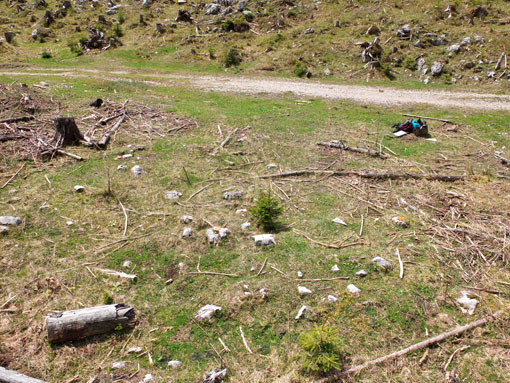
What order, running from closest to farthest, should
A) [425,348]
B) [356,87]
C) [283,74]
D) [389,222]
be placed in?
1. [425,348]
2. [389,222]
3. [356,87]
4. [283,74]

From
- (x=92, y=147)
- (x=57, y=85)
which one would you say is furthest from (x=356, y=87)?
(x=57, y=85)

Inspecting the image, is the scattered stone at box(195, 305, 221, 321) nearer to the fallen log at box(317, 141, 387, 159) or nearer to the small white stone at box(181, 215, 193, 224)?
the small white stone at box(181, 215, 193, 224)

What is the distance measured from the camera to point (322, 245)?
6.81 meters

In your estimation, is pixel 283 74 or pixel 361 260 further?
pixel 283 74

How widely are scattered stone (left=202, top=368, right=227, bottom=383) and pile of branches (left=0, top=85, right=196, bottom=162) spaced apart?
25.7 ft

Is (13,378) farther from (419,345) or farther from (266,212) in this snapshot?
(419,345)

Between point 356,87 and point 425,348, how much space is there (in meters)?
17.2

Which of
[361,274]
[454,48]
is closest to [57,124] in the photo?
[361,274]

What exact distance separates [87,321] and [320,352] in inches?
131

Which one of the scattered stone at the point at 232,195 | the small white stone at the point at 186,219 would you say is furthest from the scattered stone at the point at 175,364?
the scattered stone at the point at 232,195

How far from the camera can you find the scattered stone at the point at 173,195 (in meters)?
8.30

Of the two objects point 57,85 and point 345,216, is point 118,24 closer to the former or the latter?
point 57,85

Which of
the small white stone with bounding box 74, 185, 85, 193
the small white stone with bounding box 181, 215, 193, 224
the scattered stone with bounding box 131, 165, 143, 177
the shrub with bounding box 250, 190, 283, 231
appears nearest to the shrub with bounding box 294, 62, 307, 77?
the scattered stone with bounding box 131, 165, 143, 177

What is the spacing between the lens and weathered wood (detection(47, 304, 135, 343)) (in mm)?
4805
